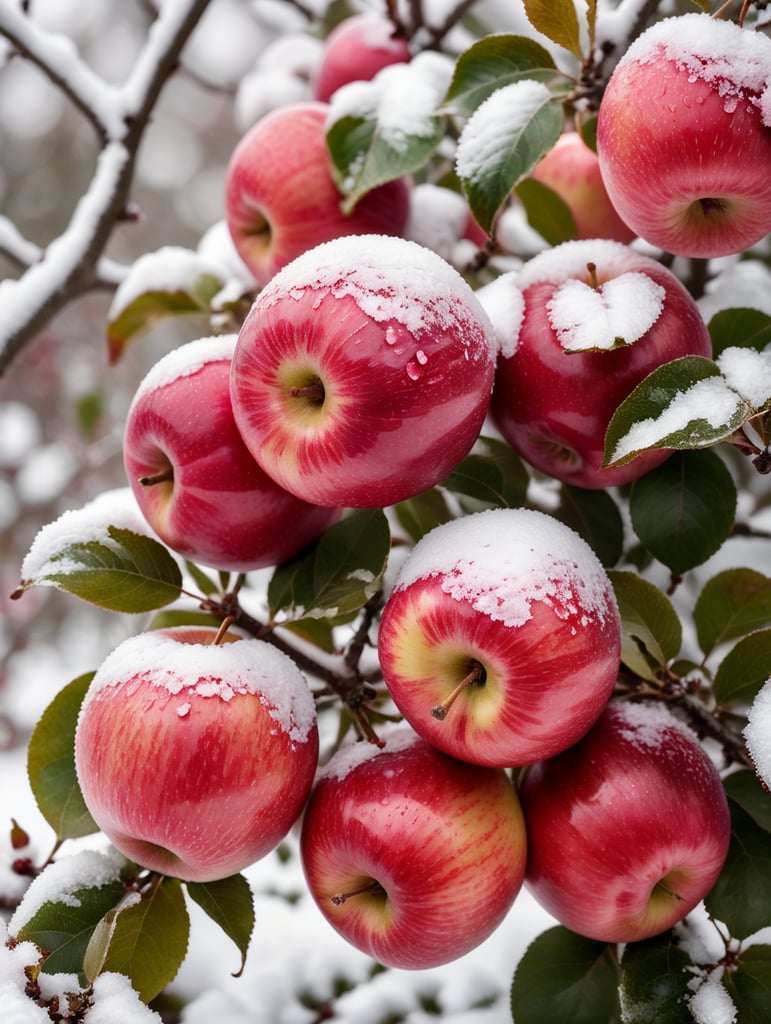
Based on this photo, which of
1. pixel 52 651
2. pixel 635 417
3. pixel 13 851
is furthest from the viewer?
pixel 52 651

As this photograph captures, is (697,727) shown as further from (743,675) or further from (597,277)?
(597,277)

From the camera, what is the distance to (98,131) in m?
0.97

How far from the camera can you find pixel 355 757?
62cm

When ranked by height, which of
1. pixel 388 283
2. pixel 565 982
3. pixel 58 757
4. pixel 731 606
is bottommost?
pixel 565 982

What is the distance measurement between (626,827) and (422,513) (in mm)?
285

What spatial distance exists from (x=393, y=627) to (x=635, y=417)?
0.19 meters

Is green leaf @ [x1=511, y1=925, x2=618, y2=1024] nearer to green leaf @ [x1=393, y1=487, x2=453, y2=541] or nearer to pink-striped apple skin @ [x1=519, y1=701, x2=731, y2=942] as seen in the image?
pink-striped apple skin @ [x1=519, y1=701, x2=731, y2=942]

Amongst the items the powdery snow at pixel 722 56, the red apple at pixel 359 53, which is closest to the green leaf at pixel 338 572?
the powdery snow at pixel 722 56

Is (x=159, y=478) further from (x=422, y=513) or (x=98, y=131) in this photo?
(x=98, y=131)

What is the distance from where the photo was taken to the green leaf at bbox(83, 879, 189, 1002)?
600mm

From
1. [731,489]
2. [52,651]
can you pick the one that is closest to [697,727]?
[731,489]

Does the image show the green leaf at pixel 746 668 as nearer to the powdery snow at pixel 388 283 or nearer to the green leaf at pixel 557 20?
the powdery snow at pixel 388 283

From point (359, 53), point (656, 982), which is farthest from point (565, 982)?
point (359, 53)

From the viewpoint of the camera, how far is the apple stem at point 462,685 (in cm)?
52
